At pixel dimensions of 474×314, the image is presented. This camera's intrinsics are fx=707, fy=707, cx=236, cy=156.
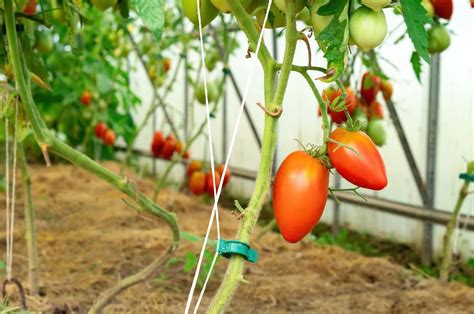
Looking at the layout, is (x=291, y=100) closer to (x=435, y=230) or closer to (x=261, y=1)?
(x=435, y=230)

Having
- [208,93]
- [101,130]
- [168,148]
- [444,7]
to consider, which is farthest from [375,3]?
[101,130]

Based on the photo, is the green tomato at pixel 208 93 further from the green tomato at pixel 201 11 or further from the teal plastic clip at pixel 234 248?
the teal plastic clip at pixel 234 248

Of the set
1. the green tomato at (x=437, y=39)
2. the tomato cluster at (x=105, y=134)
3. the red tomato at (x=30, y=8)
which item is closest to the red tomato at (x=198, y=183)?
the tomato cluster at (x=105, y=134)

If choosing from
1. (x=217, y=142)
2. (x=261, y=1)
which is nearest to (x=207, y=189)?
(x=217, y=142)

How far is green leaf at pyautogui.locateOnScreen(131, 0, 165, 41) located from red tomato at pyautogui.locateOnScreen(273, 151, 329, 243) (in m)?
0.24

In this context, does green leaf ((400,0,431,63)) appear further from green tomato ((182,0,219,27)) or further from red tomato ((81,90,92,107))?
red tomato ((81,90,92,107))

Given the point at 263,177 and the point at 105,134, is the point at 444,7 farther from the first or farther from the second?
the point at 105,134

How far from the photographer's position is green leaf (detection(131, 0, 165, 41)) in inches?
25.9

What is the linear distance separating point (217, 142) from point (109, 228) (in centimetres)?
224

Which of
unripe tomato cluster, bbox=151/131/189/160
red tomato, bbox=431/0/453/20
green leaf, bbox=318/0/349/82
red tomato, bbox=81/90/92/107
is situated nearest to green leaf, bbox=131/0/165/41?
green leaf, bbox=318/0/349/82

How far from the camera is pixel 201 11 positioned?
92cm

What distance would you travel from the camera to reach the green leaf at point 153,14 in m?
0.66

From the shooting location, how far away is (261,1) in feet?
2.99

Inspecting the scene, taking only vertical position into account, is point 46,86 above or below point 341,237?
above
